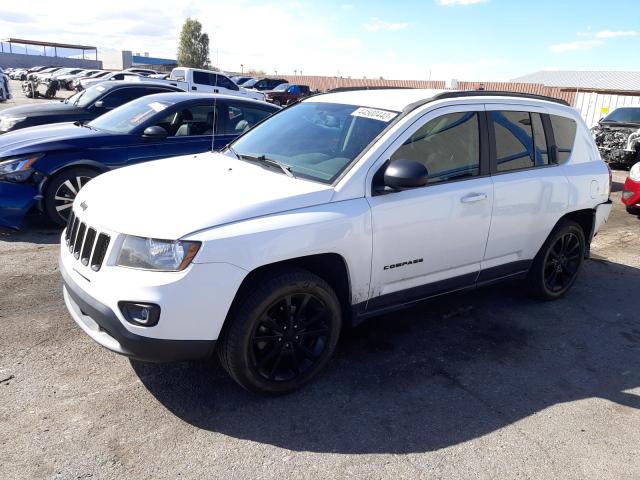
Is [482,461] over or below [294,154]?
below

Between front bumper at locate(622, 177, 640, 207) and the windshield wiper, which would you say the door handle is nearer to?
the windshield wiper

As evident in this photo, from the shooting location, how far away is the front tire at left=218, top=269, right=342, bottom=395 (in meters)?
2.94

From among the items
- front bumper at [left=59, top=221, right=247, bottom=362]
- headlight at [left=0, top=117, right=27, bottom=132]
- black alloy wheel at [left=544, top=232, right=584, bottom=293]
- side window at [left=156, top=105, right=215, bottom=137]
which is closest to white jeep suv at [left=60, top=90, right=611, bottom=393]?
front bumper at [left=59, top=221, right=247, bottom=362]

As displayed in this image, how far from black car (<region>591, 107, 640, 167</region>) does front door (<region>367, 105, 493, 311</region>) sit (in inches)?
423

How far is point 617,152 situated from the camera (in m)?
13.2

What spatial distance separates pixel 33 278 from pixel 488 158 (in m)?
4.04

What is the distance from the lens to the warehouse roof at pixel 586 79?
4664 cm

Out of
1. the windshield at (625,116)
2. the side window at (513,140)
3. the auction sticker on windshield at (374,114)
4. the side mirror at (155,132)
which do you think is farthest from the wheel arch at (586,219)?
the windshield at (625,116)

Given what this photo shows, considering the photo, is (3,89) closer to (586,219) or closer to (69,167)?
(69,167)

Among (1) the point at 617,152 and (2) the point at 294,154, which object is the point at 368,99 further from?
(1) the point at 617,152

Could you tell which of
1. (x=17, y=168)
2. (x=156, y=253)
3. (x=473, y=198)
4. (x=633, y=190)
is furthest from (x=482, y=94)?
(x=633, y=190)

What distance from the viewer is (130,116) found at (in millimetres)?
6836

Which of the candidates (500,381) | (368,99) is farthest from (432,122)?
(500,381)

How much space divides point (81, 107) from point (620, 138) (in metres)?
12.3
